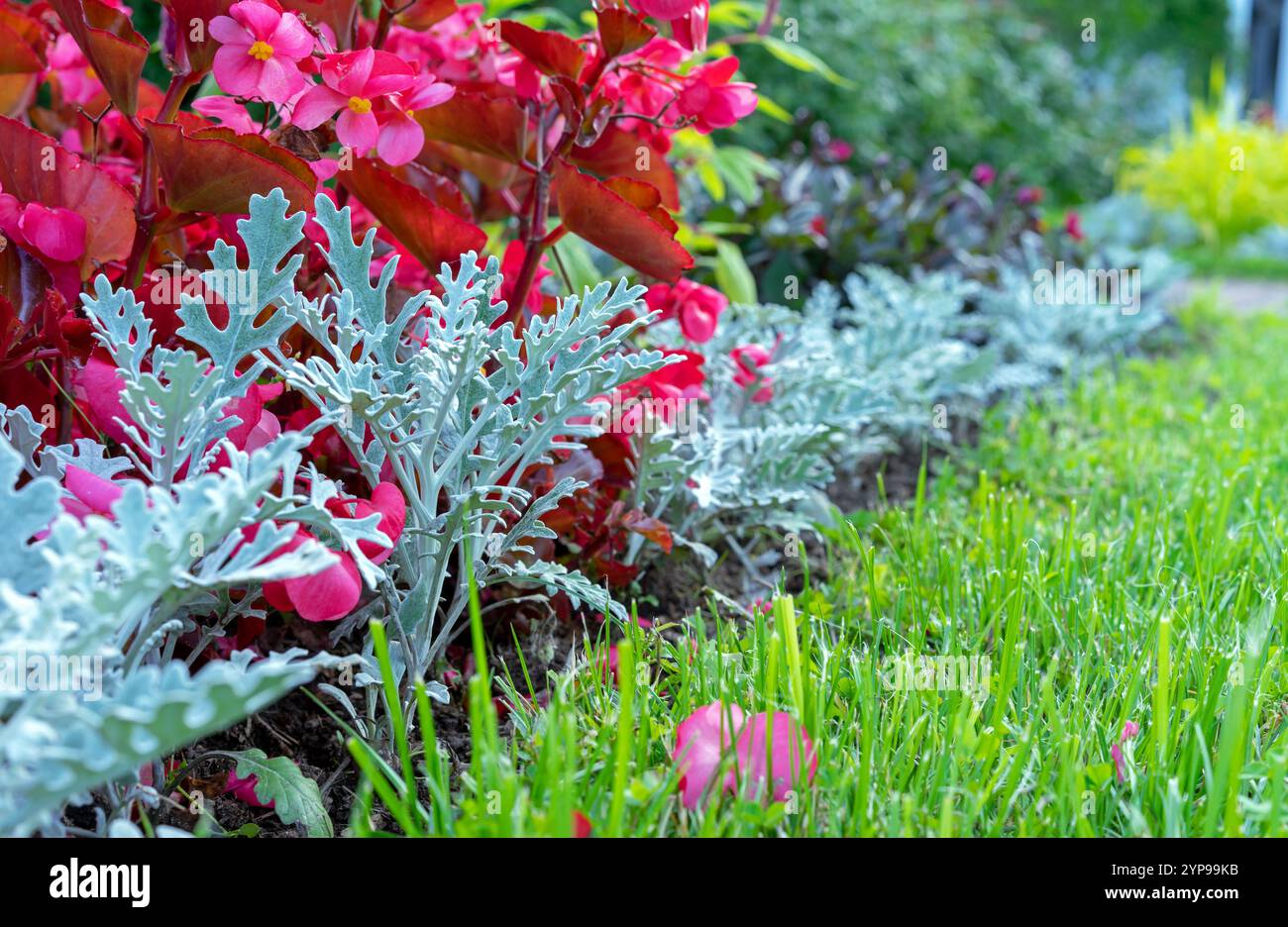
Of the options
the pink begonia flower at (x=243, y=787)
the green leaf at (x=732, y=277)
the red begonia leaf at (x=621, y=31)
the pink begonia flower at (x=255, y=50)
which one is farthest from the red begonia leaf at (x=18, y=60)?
the green leaf at (x=732, y=277)

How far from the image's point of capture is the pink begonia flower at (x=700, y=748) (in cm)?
103

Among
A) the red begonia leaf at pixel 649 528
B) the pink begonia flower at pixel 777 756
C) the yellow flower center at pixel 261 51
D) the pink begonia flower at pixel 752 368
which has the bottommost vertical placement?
the pink begonia flower at pixel 777 756

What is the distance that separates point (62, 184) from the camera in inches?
48.4

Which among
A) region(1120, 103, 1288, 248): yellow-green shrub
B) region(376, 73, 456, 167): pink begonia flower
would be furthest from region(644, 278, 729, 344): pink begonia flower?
region(1120, 103, 1288, 248): yellow-green shrub

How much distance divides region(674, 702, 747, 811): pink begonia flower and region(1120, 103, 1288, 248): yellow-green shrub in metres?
7.49

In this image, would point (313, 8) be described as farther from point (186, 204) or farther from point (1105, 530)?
point (1105, 530)

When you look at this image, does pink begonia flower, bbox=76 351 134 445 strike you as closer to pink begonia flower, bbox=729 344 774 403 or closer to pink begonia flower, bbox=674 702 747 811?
pink begonia flower, bbox=674 702 747 811

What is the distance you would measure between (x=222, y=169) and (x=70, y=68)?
0.96 meters

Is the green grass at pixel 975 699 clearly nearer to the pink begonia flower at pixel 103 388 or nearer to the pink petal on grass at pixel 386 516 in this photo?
the pink petal on grass at pixel 386 516

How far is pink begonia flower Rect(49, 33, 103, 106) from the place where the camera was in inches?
73.9

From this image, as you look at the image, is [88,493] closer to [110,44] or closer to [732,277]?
[110,44]

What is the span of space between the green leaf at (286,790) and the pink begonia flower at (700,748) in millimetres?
377

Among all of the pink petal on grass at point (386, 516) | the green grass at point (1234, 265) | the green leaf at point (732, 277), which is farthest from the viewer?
the green grass at point (1234, 265)

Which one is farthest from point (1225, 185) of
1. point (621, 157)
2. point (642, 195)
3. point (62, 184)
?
point (62, 184)
